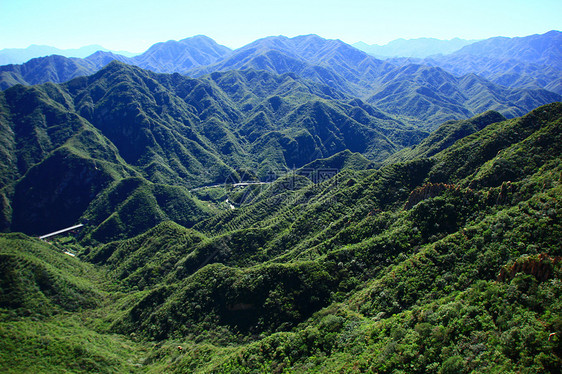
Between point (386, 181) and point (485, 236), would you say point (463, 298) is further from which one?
point (386, 181)

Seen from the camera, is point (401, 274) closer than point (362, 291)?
Yes

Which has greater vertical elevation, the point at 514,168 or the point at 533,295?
the point at 514,168

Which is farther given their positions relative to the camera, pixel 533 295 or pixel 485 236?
pixel 485 236

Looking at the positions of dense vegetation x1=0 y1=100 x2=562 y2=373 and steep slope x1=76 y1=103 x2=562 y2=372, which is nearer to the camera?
dense vegetation x1=0 y1=100 x2=562 y2=373

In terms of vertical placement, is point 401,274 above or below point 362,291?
above

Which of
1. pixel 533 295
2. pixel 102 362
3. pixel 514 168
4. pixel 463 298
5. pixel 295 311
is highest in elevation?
pixel 514 168

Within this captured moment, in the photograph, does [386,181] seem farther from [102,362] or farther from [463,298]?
[102,362]

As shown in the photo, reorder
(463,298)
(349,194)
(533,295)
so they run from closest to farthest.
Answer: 1. (533,295)
2. (463,298)
3. (349,194)

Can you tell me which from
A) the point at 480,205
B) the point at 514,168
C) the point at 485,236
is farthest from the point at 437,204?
the point at 514,168

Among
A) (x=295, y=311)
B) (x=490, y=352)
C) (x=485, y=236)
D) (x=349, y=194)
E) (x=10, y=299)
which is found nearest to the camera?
(x=490, y=352)

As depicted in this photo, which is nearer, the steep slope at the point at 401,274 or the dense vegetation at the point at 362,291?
the dense vegetation at the point at 362,291
